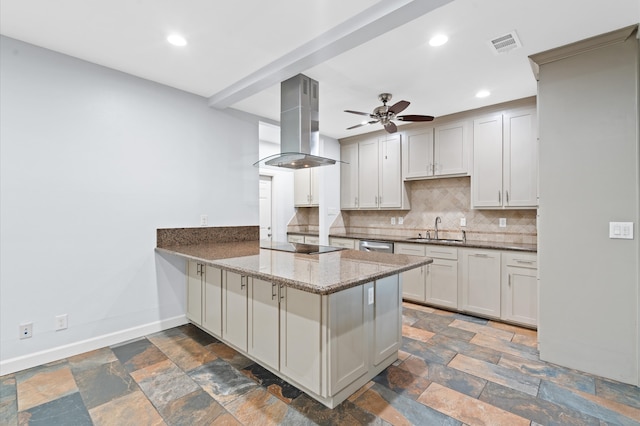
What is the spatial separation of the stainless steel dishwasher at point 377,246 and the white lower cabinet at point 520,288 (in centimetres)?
141

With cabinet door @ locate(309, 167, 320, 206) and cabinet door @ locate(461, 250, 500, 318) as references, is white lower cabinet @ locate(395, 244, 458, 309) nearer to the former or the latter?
cabinet door @ locate(461, 250, 500, 318)

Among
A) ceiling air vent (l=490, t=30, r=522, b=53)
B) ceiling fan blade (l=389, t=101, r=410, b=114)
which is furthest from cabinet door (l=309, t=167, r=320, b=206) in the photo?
ceiling air vent (l=490, t=30, r=522, b=53)

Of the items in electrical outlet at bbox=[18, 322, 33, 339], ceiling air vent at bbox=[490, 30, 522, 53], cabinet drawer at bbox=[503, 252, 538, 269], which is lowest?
electrical outlet at bbox=[18, 322, 33, 339]

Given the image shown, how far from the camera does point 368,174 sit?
5051mm

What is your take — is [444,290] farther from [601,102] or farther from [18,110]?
[18,110]

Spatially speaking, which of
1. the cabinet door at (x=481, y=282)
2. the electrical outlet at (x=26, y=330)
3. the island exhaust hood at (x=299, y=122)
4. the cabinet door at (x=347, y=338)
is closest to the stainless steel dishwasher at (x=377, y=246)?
the cabinet door at (x=481, y=282)

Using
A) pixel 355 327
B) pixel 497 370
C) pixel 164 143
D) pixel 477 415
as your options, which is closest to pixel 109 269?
pixel 164 143

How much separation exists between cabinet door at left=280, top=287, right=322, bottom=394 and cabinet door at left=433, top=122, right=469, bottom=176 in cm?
307

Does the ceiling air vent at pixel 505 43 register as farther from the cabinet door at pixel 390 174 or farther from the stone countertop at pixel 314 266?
the cabinet door at pixel 390 174

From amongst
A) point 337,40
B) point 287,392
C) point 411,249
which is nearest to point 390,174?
point 411,249

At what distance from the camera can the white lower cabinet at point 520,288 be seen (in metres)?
3.23

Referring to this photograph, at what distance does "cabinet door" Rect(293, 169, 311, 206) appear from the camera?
587 cm

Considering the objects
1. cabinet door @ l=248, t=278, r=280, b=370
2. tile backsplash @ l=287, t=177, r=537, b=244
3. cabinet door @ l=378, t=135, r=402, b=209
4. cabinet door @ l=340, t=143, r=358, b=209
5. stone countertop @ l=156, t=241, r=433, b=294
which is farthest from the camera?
cabinet door @ l=340, t=143, r=358, b=209

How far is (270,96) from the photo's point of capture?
3482 mm
